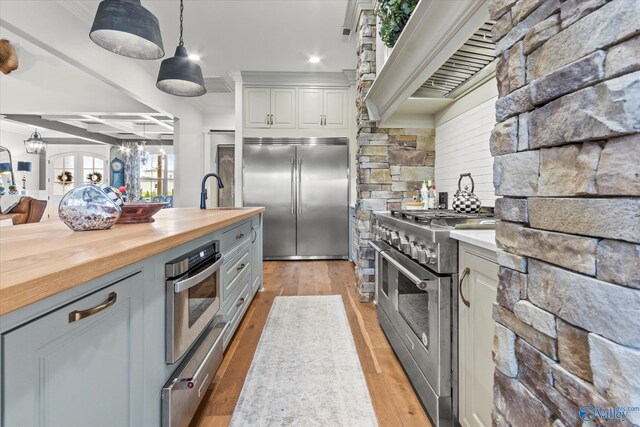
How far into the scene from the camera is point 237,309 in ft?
7.32

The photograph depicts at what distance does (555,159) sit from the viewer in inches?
23.7

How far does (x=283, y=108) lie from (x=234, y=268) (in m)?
3.41

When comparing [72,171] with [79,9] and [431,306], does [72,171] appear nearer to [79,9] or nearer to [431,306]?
[79,9]

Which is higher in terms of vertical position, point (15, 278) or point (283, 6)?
point (283, 6)

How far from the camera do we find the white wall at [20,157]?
25.2 feet

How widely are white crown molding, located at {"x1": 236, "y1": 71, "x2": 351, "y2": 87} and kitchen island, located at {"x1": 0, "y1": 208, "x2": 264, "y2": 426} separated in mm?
4187

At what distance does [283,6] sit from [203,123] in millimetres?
3918

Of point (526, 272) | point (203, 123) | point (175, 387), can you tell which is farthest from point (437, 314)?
point (203, 123)

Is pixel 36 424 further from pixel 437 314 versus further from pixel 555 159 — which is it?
pixel 437 314

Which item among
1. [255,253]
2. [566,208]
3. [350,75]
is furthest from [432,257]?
[350,75]

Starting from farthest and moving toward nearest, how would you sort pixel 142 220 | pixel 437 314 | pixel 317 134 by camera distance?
pixel 317 134, pixel 142 220, pixel 437 314

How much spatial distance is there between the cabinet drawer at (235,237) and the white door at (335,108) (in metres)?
2.80

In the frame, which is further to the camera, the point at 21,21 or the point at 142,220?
the point at 21,21

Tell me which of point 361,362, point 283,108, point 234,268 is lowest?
point 361,362
